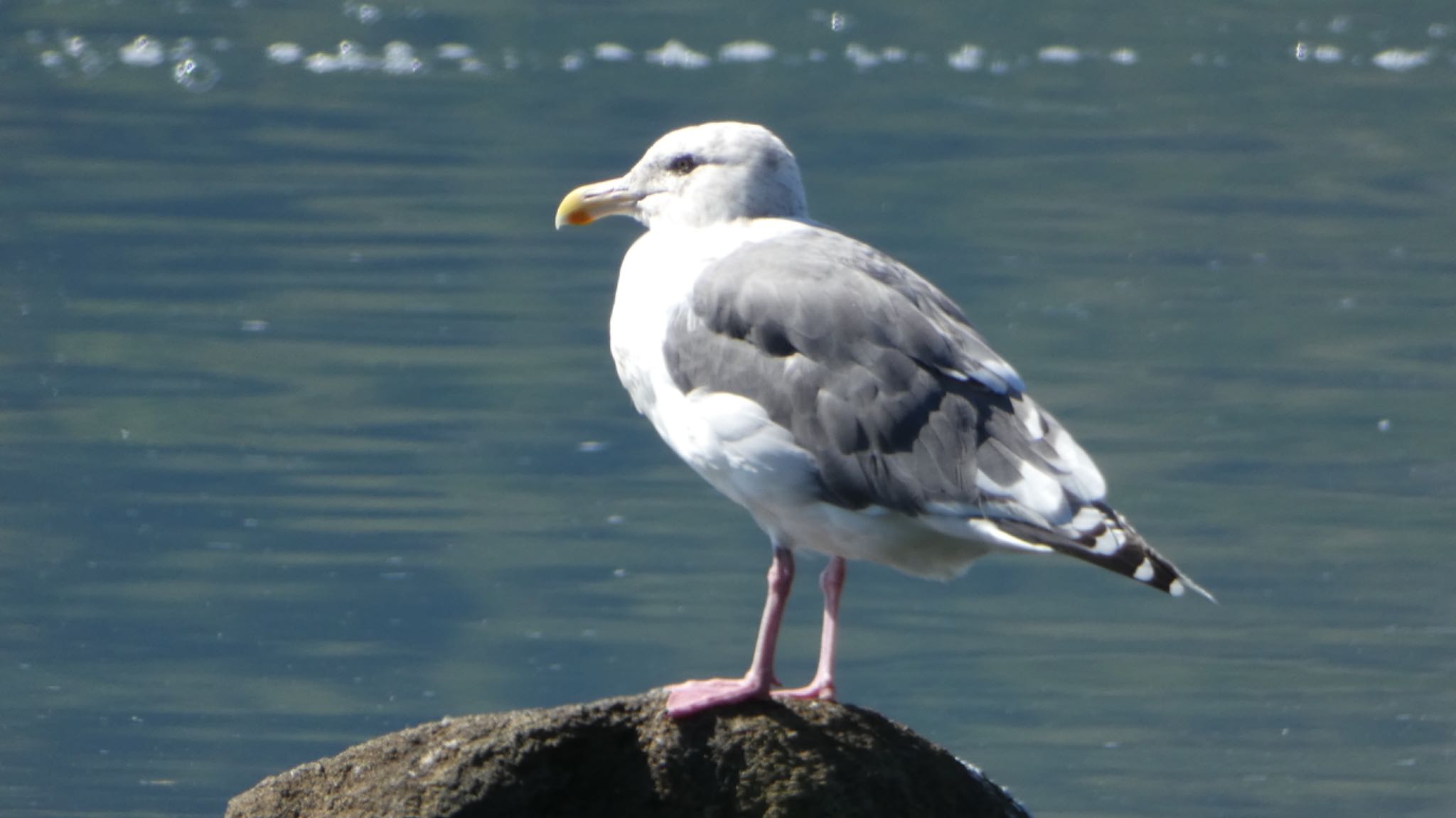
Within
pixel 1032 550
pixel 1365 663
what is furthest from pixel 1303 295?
pixel 1032 550

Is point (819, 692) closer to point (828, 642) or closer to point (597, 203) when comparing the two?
point (828, 642)

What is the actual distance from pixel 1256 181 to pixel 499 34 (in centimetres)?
1134

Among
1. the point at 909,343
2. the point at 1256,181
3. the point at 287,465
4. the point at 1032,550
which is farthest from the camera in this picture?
the point at 1256,181

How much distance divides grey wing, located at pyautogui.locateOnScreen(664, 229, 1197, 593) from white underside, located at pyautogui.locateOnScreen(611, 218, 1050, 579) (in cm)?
3

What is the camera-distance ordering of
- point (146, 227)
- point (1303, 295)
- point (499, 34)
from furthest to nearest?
point (499, 34) → point (146, 227) → point (1303, 295)

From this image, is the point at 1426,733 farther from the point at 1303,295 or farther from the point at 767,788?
the point at 1303,295

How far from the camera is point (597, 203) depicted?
647 centimetres

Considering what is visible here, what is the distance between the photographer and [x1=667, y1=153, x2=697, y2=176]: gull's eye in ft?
20.3

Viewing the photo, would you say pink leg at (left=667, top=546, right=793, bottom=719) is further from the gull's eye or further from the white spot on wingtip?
the gull's eye

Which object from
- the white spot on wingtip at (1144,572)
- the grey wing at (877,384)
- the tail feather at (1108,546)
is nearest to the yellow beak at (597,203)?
the grey wing at (877,384)

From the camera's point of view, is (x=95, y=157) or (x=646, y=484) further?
(x=95, y=157)

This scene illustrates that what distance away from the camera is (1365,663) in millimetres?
10875

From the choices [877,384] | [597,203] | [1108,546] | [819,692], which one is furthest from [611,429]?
[1108,546]

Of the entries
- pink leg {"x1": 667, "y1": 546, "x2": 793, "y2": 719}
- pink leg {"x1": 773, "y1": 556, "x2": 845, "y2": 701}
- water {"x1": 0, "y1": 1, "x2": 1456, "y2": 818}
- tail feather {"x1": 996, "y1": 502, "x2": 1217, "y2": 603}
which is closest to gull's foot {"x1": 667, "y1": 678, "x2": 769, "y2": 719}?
pink leg {"x1": 667, "y1": 546, "x2": 793, "y2": 719}
